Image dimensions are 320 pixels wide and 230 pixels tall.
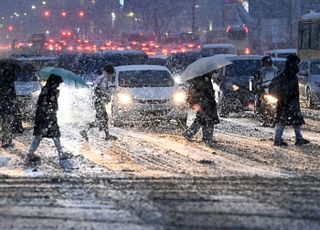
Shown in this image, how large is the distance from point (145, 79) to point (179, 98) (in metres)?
1.42

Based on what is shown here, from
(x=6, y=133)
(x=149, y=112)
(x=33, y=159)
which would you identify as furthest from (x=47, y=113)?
(x=149, y=112)

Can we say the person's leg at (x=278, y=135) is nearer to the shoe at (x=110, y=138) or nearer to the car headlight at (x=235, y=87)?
the shoe at (x=110, y=138)

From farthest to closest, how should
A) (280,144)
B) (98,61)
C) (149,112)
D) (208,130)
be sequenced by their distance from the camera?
1. (98,61)
2. (149,112)
3. (208,130)
4. (280,144)

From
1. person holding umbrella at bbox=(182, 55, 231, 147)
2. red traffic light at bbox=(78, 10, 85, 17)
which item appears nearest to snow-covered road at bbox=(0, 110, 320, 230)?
person holding umbrella at bbox=(182, 55, 231, 147)

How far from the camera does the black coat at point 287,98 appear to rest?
1416 centimetres

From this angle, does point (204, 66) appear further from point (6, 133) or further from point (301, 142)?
point (6, 133)

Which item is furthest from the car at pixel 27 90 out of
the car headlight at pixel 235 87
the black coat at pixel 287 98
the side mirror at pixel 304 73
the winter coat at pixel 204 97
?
the side mirror at pixel 304 73

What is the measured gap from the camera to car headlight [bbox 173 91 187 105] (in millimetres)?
18641

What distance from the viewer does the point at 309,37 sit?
97.6ft

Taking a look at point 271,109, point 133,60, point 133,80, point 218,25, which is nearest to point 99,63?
point 133,60

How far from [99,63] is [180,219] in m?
21.6

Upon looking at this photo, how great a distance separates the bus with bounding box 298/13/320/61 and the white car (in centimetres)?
1119

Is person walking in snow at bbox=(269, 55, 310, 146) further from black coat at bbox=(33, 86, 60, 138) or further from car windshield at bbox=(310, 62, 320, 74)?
car windshield at bbox=(310, 62, 320, 74)

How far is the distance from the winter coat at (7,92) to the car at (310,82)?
1120 cm
